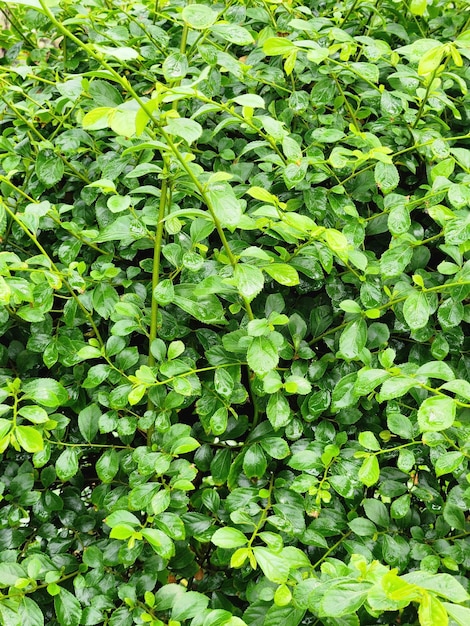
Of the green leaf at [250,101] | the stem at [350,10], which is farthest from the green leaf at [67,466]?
the stem at [350,10]

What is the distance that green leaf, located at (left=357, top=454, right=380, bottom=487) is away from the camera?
2.95 ft

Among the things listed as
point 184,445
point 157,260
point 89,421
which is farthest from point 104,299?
point 184,445

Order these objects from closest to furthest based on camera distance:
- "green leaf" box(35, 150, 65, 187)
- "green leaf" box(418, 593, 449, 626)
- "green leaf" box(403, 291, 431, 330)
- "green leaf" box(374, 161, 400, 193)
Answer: "green leaf" box(418, 593, 449, 626)
"green leaf" box(403, 291, 431, 330)
"green leaf" box(374, 161, 400, 193)
"green leaf" box(35, 150, 65, 187)

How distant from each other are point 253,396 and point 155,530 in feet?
1.03

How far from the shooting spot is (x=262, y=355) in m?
0.89

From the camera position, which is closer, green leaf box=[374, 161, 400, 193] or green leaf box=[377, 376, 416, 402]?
green leaf box=[377, 376, 416, 402]

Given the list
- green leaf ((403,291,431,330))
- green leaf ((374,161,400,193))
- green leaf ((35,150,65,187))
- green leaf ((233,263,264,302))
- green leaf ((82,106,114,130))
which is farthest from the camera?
green leaf ((35,150,65,187))

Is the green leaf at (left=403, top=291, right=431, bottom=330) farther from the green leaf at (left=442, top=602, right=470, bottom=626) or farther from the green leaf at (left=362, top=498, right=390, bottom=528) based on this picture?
the green leaf at (left=442, top=602, right=470, bottom=626)

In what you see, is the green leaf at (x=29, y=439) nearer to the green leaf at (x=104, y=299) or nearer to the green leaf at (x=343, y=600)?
the green leaf at (x=104, y=299)

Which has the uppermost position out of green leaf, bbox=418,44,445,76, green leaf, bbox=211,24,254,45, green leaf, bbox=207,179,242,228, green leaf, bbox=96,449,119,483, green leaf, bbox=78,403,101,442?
green leaf, bbox=418,44,445,76

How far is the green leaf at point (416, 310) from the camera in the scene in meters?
0.94

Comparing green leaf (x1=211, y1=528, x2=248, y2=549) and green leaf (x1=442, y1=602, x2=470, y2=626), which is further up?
green leaf (x1=442, y1=602, x2=470, y2=626)

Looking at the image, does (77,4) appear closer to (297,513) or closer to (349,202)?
(349,202)

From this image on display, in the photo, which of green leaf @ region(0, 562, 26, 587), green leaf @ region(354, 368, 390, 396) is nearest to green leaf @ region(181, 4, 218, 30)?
green leaf @ region(354, 368, 390, 396)
